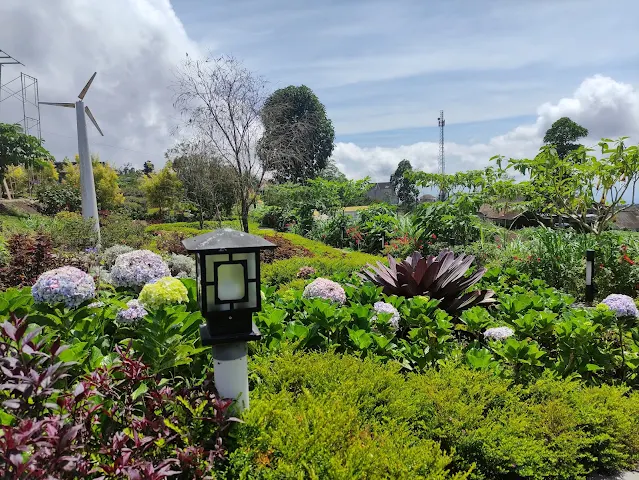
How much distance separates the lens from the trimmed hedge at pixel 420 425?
A: 183cm

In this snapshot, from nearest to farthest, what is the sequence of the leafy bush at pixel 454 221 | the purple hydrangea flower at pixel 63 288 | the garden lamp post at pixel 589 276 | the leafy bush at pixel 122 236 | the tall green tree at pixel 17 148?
the purple hydrangea flower at pixel 63 288 → the garden lamp post at pixel 589 276 → the leafy bush at pixel 454 221 → the leafy bush at pixel 122 236 → the tall green tree at pixel 17 148

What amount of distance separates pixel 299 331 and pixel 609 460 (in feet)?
5.97

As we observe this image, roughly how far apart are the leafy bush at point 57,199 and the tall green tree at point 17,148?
58.5 inches

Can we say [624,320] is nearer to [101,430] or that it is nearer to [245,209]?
[101,430]

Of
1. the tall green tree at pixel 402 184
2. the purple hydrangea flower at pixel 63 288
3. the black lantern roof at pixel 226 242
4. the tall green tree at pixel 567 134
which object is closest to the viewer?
the black lantern roof at pixel 226 242

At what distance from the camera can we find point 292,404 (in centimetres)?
226

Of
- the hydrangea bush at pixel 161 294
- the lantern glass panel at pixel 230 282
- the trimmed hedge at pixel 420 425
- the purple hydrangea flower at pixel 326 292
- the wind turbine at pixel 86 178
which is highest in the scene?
the wind turbine at pixel 86 178

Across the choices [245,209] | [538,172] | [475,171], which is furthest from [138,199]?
[538,172]

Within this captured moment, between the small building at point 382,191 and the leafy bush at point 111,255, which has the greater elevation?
the small building at point 382,191

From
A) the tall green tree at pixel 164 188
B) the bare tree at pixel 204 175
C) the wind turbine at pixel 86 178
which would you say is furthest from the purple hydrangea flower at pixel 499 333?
the tall green tree at pixel 164 188

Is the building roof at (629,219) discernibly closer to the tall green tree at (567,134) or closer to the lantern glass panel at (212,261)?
the tall green tree at (567,134)

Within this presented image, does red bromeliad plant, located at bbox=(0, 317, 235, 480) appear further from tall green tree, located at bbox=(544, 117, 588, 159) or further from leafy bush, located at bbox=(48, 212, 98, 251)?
tall green tree, located at bbox=(544, 117, 588, 159)

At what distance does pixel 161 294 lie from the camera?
8.53ft

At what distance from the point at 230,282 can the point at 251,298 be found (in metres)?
0.13
